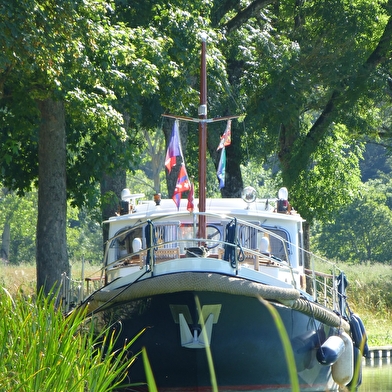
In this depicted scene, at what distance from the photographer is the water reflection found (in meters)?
13.7

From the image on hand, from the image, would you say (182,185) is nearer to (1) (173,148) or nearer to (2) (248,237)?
(1) (173,148)

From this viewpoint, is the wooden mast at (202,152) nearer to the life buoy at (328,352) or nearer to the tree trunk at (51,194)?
the life buoy at (328,352)

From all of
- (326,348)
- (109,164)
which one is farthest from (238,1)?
(326,348)


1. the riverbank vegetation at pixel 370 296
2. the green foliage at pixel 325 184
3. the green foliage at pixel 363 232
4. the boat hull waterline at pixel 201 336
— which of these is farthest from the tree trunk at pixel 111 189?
the green foliage at pixel 363 232

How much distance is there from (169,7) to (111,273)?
7.96 m

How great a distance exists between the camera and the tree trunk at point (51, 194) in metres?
16.2

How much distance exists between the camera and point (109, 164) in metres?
18.4

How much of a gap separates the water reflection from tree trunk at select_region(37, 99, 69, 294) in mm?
5673

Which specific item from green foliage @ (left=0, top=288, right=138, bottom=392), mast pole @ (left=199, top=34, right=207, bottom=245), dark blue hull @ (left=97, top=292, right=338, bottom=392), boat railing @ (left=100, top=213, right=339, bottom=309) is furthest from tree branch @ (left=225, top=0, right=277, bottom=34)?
green foliage @ (left=0, top=288, right=138, bottom=392)

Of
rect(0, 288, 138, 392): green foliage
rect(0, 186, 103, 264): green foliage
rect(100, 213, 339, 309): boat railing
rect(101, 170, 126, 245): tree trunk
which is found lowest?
rect(0, 288, 138, 392): green foliage

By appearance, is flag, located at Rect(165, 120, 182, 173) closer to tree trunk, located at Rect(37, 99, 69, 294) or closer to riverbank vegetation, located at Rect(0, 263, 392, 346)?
tree trunk, located at Rect(37, 99, 69, 294)

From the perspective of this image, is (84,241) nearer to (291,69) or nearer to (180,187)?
(291,69)

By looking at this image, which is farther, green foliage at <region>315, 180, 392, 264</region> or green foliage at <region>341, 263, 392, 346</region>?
green foliage at <region>315, 180, 392, 264</region>

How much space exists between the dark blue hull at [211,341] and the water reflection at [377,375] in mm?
2639
